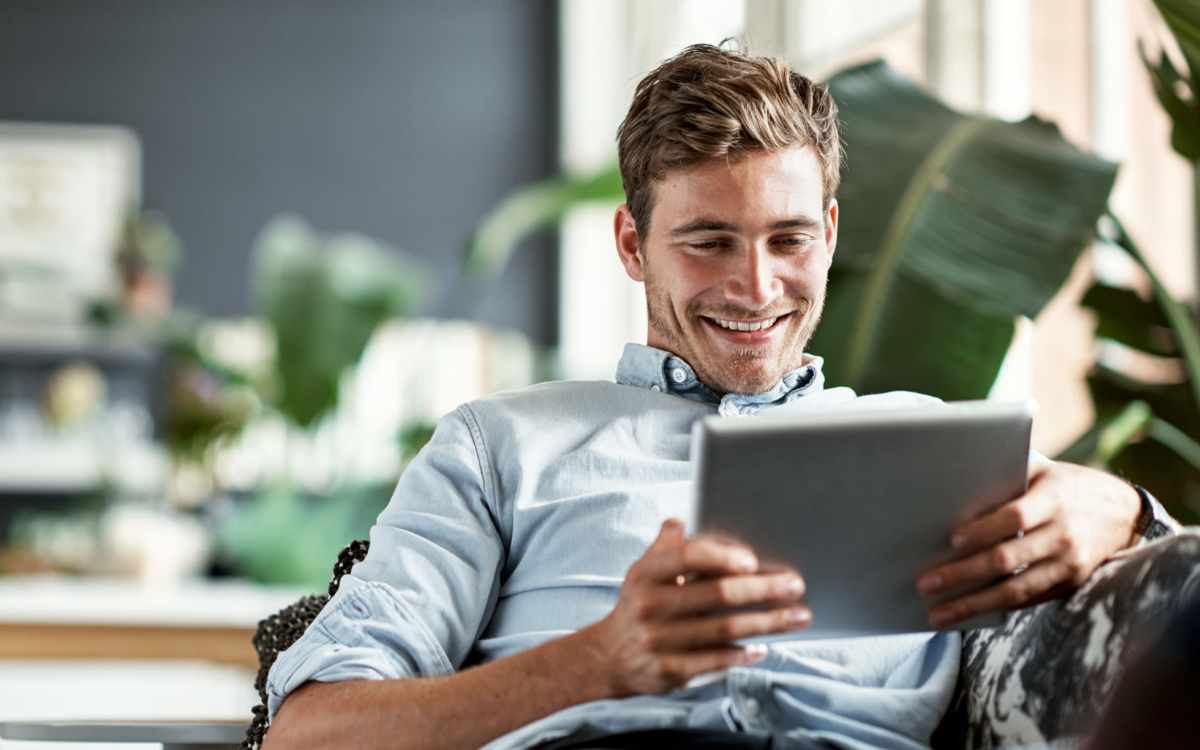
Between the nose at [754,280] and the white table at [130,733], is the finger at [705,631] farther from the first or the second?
the white table at [130,733]

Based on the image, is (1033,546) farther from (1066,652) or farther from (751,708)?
(751,708)

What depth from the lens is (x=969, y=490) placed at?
3.53 ft

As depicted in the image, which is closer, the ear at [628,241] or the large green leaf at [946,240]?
the ear at [628,241]

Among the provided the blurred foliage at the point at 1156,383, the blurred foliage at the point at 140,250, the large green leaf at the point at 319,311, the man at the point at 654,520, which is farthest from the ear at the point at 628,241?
the blurred foliage at the point at 140,250

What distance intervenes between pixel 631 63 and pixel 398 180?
145cm

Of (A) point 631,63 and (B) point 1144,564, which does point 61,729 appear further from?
(A) point 631,63

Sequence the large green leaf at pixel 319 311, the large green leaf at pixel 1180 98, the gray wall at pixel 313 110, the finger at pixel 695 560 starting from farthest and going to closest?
the gray wall at pixel 313 110, the large green leaf at pixel 319 311, the large green leaf at pixel 1180 98, the finger at pixel 695 560

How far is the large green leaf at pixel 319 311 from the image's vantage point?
362 cm

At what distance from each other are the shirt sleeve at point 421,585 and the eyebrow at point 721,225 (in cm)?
26

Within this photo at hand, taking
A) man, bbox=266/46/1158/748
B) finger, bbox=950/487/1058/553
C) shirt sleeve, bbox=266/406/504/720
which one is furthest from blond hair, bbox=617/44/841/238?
finger, bbox=950/487/1058/553

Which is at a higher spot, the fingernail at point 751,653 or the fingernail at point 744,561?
the fingernail at point 744,561

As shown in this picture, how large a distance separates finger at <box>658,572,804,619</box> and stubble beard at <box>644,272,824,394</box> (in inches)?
14.4

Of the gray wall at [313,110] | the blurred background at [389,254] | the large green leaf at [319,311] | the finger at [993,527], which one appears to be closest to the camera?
the finger at [993,527]

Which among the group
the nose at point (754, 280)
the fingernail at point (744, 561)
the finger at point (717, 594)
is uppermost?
the nose at point (754, 280)
